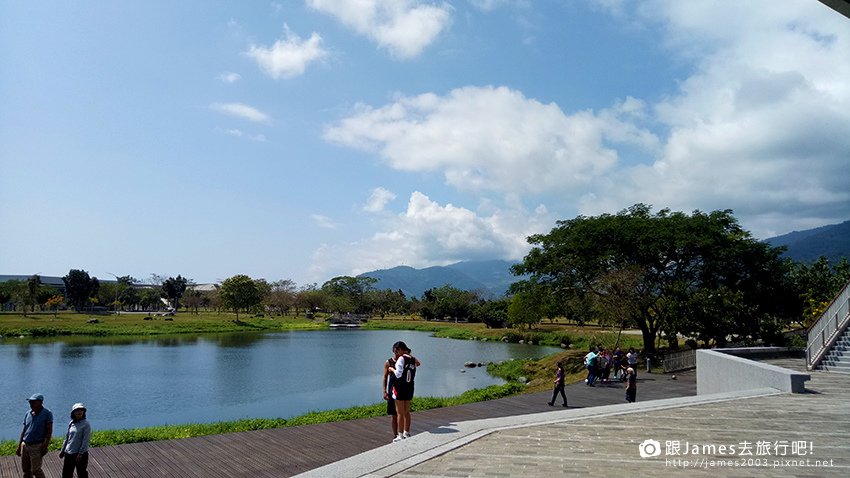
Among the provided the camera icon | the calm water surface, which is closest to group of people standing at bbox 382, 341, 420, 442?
the camera icon

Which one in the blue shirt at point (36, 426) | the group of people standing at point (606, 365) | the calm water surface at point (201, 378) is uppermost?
the blue shirt at point (36, 426)

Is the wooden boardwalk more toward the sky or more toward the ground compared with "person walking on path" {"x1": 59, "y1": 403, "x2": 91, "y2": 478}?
more toward the ground

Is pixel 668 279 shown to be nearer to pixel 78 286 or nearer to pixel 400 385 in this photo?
pixel 400 385

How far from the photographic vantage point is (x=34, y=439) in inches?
308

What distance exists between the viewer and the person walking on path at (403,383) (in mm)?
9234

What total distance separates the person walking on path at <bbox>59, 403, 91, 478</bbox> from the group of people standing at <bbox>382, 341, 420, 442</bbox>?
4.50 m

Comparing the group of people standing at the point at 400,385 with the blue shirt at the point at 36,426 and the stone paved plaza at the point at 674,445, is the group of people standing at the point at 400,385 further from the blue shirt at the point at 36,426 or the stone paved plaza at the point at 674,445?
the blue shirt at the point at 36,426

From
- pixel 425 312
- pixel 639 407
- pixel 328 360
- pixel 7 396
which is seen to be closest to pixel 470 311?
pixel 425 312

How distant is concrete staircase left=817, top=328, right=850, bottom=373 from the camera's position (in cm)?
1823

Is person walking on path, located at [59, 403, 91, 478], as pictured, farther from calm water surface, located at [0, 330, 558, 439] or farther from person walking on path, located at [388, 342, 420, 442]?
calm water surface, located at [0, 330, 558, 439]

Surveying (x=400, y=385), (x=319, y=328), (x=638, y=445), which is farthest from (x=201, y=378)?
(x=319, y=328)

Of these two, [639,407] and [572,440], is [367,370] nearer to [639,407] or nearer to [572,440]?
[639,407]

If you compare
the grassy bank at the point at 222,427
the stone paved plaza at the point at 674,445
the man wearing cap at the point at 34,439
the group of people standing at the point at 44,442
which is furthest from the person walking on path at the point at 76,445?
the stone paved plaza at the point at 674,445

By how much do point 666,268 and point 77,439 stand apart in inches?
1177
